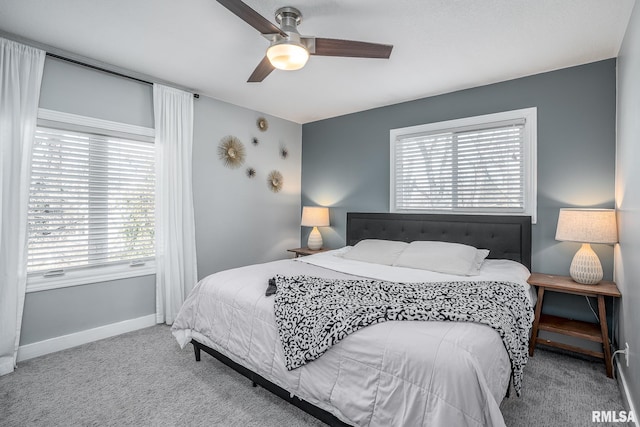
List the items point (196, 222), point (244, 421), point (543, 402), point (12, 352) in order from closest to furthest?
point (244, 421) < point (543, 402) < point (12, 352) < point (196, 222)

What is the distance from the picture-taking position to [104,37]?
99.7 inches

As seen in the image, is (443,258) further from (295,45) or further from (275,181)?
(275,181)

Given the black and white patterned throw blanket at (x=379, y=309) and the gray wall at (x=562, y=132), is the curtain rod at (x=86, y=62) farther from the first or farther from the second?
the gray wall at (x=562, y=132)

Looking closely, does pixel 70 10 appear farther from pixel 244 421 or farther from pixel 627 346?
pixel 627 346

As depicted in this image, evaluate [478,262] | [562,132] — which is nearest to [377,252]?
[478,262]

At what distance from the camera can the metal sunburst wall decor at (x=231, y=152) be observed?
4038 millimetres

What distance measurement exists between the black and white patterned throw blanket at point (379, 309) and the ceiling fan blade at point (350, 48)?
62.9 inches

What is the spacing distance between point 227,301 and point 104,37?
2.29 metres

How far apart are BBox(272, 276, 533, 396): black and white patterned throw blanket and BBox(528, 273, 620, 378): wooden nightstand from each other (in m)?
0.63

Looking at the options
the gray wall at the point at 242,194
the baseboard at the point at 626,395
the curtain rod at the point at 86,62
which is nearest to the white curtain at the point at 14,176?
the curtain rod at the point at 86,62

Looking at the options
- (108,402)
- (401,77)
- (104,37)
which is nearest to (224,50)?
(104,37)

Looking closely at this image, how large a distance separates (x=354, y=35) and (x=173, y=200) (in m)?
2.43

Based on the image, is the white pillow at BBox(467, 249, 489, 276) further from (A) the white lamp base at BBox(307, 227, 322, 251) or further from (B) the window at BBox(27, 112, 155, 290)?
(B) the window at BBox(27, 112, 155, 290)

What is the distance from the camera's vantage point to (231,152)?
4.11 meters
